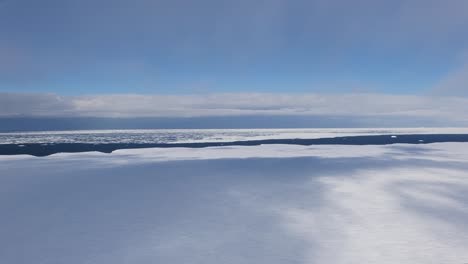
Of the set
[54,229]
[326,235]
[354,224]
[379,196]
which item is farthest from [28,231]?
[379,196]

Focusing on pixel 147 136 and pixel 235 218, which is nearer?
pixel 235 218

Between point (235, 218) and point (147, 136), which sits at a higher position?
point (147, 136)

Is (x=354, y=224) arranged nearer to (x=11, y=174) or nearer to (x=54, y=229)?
(x=54, y=229)

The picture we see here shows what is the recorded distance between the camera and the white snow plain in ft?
16.4

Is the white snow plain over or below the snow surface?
below

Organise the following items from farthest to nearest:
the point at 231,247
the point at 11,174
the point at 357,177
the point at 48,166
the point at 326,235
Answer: the point at 48,166
the point at 11,174
the point at 357,177
the point at 326,235
the point at 231,247

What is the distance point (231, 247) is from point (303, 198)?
382cm

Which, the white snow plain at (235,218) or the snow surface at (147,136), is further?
the snow surface at (147,136)

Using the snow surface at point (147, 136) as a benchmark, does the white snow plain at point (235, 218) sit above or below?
below

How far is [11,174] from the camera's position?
513 inches

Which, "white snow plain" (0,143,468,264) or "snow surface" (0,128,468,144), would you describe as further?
"snow surface" (0,128,468,144)

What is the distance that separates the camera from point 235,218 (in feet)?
22.4

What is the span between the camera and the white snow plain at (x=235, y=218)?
4984 mm

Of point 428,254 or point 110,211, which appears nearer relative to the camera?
point 428,254
